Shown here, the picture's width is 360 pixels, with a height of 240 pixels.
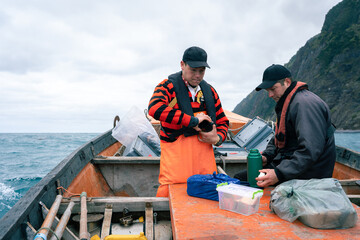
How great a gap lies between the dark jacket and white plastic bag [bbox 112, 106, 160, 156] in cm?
396

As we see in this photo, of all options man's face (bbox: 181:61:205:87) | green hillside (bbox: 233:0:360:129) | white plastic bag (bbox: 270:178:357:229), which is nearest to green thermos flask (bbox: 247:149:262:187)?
white plastic bag (bbox: 270:178:357:229)

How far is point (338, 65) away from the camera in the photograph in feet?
260

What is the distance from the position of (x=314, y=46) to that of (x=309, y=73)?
12913 mm

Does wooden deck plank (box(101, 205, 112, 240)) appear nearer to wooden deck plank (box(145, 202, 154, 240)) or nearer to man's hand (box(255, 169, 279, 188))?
wooden deck plank (box(145, 202, 154, 240))

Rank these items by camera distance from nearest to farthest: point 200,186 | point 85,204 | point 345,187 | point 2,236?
point 2,236 → point 200,186 → point 85,204 → point 345,187

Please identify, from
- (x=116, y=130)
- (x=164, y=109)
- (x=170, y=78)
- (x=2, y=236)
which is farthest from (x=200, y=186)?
(x=116, y=130)

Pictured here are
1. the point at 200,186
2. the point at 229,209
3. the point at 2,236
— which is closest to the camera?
the point at 2,236

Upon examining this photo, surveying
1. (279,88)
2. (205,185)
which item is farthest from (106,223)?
(279,88)

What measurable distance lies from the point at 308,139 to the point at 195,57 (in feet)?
4.47

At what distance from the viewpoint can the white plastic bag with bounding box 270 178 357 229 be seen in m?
1.69

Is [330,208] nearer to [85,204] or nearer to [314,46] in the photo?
[85,204]

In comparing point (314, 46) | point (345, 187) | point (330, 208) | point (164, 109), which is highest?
point (314, 46)

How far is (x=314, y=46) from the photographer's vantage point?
9425 cm

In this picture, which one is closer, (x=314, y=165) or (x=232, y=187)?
(x=232, y=187)
